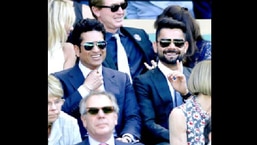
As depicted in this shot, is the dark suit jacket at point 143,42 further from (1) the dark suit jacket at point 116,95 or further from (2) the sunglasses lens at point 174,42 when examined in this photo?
(1) the dark suit jacket at point 116,95

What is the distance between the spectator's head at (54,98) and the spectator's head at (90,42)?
0.80 feet

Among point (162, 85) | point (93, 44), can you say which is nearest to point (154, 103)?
point (162, 85)

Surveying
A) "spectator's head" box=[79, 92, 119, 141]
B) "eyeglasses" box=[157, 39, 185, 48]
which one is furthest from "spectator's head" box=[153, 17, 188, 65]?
"spectator's head" box=[79, 92, 119, 141]

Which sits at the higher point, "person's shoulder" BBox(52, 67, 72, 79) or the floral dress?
"person's shoulder" BBox(52, 67, 72, 79)

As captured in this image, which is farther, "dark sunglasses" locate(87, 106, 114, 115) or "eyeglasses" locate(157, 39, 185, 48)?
"eyeglasses" locate(157, 39, 185, 48)

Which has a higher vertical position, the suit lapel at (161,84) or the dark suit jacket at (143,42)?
the dark suit jacket at (143,42)

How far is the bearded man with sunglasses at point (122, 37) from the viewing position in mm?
16609

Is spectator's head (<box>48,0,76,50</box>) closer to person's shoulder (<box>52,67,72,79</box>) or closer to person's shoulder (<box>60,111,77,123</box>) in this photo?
person's shoulder (<box>52,67,72,79</box>)

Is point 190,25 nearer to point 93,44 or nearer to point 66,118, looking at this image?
point 93,44

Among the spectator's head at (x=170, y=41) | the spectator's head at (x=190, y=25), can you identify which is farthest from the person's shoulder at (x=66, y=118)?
the spectator's head at (x=190, y=25)

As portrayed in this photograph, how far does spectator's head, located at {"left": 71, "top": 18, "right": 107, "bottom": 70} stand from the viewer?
652 inches

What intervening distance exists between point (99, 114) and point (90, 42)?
1.71 feet
